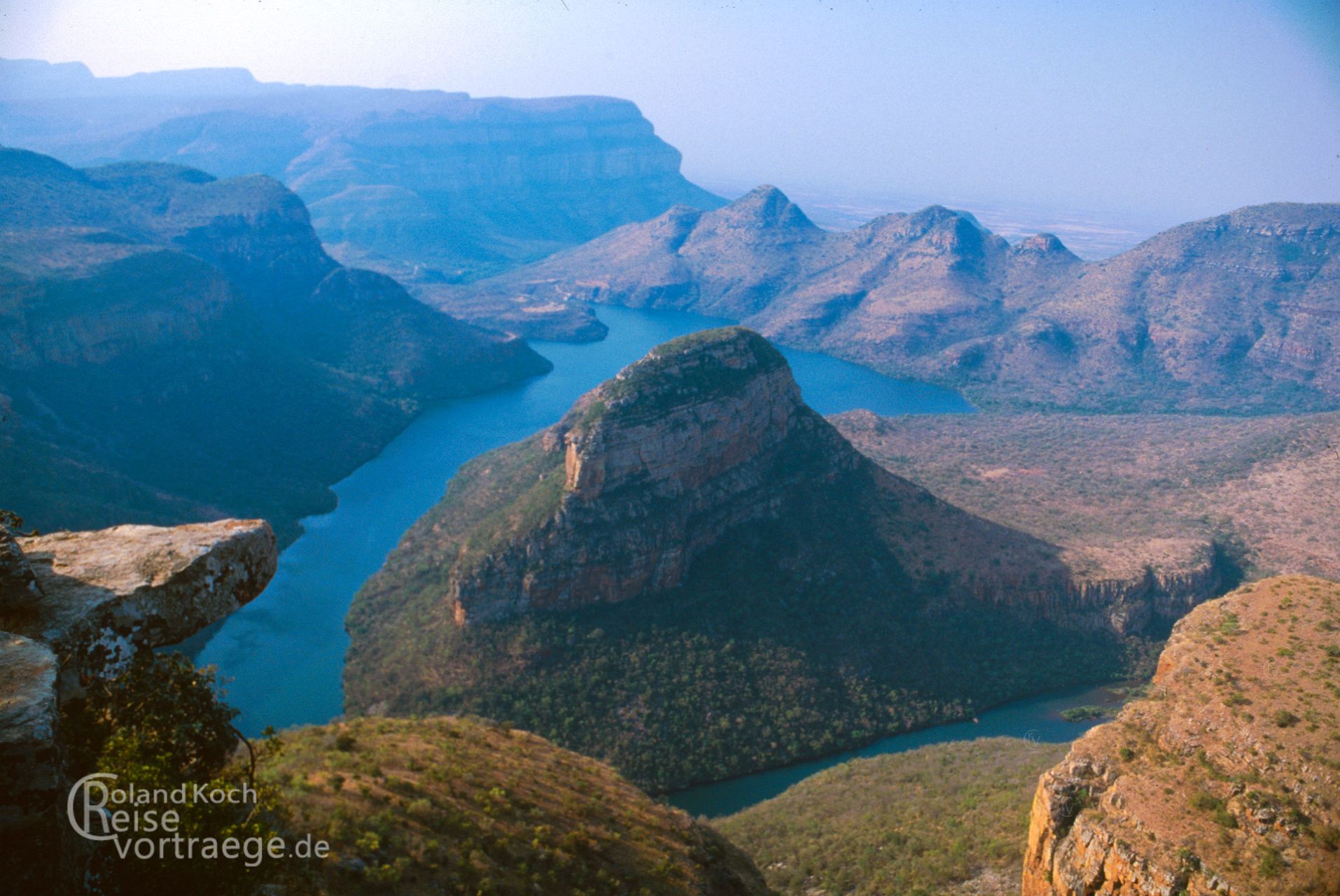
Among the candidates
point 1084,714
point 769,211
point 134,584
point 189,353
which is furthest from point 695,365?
point 769,211

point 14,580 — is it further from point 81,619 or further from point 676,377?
point 676,377

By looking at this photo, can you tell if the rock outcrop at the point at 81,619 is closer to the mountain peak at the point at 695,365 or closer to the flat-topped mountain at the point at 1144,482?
the mountain peak at the point at 695,365

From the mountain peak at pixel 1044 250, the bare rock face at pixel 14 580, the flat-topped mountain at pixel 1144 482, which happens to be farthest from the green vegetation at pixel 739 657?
the mountain peak at pixel 1044 250

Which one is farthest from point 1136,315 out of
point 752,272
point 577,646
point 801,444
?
point 577,646

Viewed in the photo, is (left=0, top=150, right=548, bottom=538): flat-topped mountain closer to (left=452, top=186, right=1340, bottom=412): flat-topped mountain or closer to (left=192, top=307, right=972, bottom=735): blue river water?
(left=192, top=307, right=972, bottom=735): blue river water

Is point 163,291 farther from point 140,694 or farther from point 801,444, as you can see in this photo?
point 140,694
